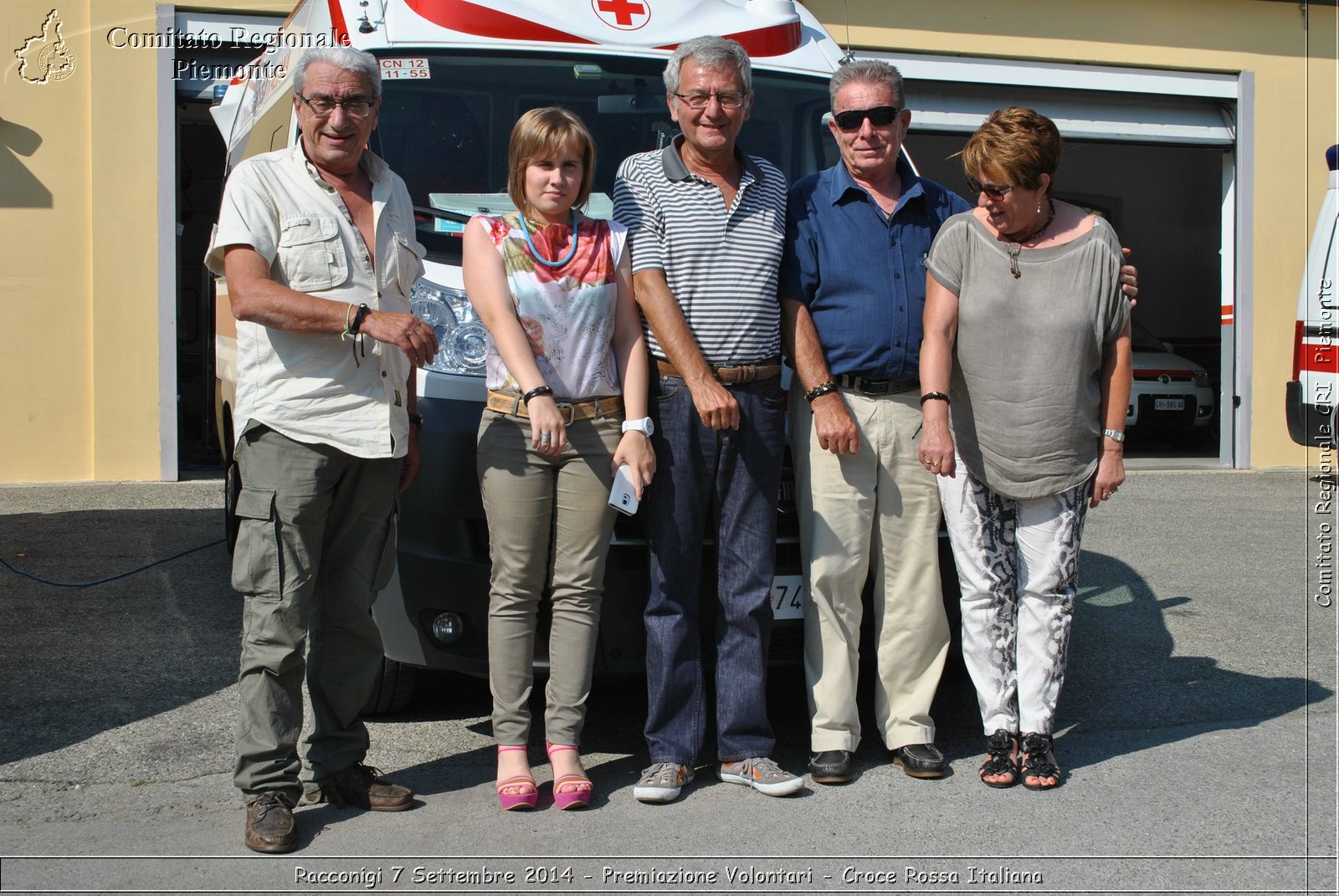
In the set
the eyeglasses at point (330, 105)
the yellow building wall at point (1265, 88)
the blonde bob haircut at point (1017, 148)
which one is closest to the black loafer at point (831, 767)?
the blonde bob haircut at point (1017, 148)

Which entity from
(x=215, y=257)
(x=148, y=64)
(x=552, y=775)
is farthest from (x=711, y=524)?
(x=148, y=64)

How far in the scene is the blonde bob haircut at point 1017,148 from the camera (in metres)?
3.72

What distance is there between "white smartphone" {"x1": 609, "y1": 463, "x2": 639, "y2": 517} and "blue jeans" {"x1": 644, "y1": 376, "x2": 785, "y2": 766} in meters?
0.15

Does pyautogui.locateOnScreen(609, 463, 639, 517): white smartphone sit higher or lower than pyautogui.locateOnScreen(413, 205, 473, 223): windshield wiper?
lower

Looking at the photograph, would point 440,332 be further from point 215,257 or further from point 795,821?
point 795,821

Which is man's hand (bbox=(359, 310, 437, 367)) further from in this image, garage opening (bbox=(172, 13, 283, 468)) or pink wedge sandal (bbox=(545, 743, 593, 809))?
A: garage opening (bbox=(172, 13, 283, 468))

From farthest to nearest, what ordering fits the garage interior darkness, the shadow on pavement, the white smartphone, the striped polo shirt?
the garage interior darkness
the shadow on pavement
the striped polo shirt
the white smartphone

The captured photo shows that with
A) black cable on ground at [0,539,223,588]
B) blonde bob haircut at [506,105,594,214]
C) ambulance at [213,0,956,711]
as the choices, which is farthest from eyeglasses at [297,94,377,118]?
black cable on ground at [0,539,223,588]

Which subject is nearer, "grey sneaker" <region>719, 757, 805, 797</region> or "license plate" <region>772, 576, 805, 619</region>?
"grey sneaker" <region>719, 757, 805, 797</region>

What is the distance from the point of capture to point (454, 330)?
3.89 m

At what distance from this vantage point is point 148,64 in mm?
10148

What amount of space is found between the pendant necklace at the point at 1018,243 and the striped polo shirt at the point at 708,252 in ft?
2.17

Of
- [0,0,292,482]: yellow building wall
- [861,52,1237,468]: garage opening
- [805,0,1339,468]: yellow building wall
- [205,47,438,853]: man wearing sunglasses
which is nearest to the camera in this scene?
[205,47,438,853]: man wearing sunglasses

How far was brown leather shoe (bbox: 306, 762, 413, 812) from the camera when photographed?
3.60 meters
